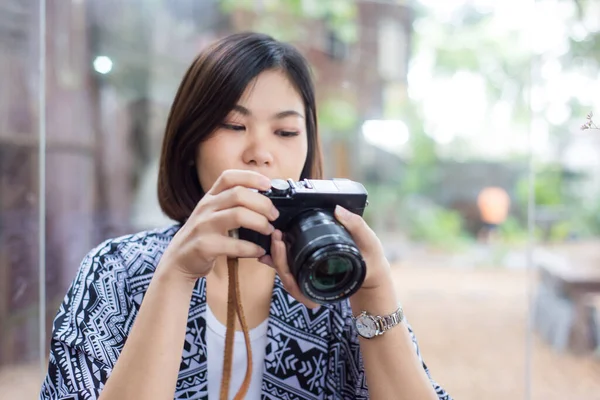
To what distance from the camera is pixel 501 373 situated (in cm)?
144

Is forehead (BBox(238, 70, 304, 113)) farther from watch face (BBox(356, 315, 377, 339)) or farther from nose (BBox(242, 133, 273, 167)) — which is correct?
watch face (BBox(356, 315, 377, 339))

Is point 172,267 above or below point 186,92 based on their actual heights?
below

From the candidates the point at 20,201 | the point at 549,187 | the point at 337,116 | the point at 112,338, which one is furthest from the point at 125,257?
the point at 549,187

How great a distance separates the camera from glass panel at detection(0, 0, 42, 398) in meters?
1.12

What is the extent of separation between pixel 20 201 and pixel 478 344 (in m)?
1.26

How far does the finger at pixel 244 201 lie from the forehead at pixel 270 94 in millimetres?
185

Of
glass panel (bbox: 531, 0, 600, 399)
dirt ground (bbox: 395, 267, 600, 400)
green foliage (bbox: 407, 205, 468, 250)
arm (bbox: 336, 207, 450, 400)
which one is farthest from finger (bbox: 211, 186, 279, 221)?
green foliage (bbox: 407, 205, 468, 250)

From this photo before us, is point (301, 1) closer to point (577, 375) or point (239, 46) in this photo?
point (239, 46)

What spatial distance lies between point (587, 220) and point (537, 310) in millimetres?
260

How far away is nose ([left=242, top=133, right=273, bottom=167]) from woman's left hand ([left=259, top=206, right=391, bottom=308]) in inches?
6.0

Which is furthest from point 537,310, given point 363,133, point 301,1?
point 301,1

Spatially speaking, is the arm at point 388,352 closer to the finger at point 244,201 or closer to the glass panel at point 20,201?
the finger at point 244,201

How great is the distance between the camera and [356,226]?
0.51 meters

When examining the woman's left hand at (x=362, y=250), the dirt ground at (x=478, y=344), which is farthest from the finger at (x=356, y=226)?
the dirt ground at (x=478, y=344)
